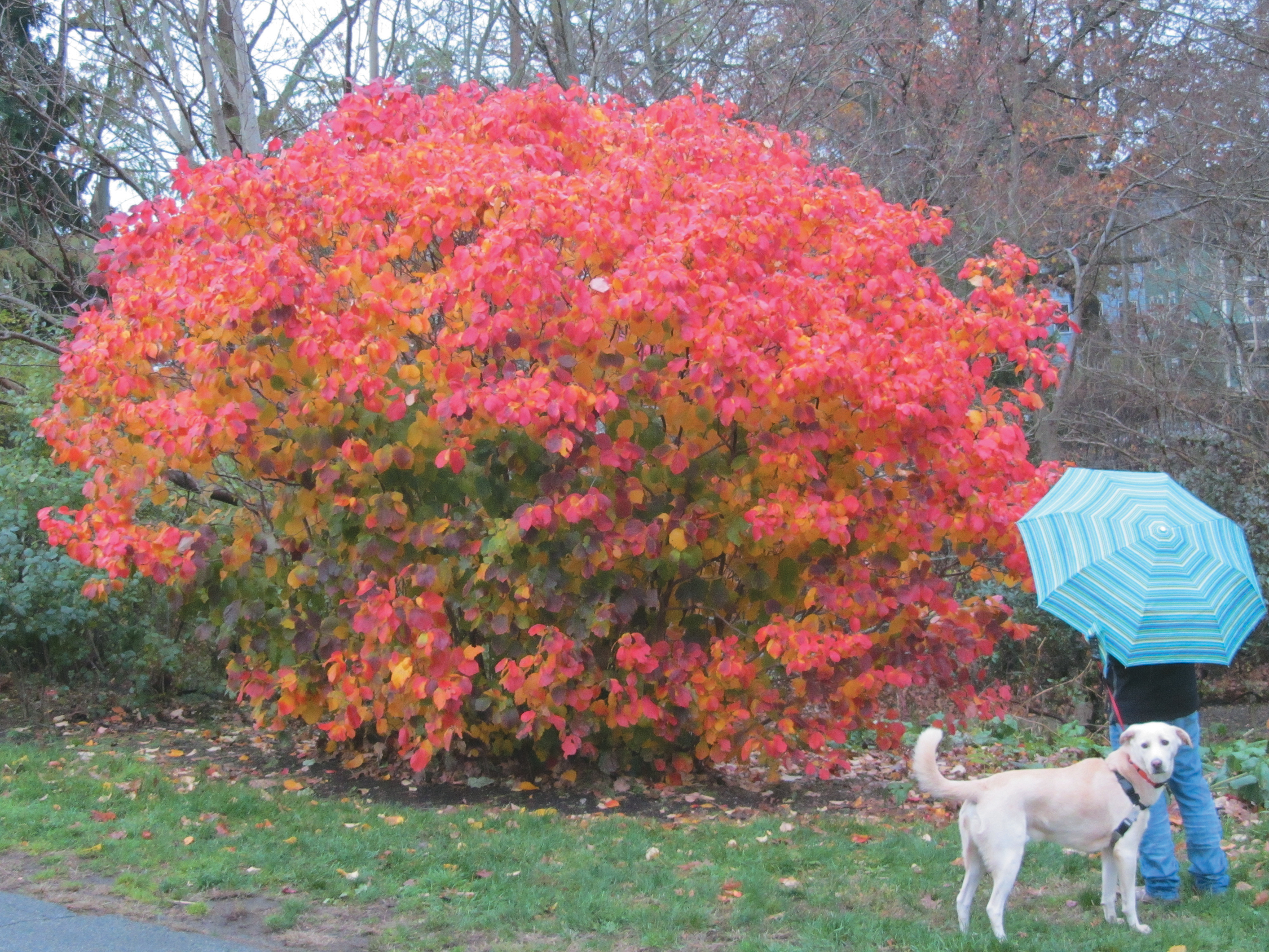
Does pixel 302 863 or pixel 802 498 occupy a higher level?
pixel 802 498

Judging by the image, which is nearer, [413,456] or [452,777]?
[413,456]

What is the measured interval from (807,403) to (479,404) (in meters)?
1.60

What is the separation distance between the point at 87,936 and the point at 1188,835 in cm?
400

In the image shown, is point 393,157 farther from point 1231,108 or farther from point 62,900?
point 1231,108

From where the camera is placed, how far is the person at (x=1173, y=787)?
13.7ft

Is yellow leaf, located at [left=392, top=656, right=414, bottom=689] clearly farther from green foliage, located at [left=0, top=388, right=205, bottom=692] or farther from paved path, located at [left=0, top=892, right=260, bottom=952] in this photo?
green foliage, located at [left=0, top=388, right=205, bottom=692]

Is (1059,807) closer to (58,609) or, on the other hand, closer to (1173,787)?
(1173,787)

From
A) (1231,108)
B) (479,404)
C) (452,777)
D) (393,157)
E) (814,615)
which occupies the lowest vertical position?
(452,777)

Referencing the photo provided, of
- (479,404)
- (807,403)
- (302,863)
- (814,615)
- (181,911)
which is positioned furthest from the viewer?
(814,615)

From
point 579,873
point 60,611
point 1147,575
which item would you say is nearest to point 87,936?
point 579,873

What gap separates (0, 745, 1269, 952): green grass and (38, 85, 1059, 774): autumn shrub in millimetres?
639

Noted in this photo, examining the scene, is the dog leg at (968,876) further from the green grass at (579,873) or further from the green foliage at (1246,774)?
the green foliage at (1246,774)

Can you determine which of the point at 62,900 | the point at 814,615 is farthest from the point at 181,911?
the point at 814,615

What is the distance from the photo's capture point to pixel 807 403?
18.7 feet
